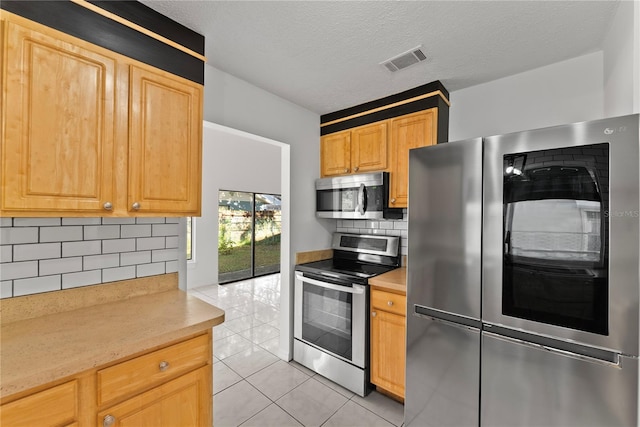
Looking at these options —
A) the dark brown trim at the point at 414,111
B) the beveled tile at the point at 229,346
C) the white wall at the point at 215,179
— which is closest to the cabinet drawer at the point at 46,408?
the beveled tile at the point at 229,346

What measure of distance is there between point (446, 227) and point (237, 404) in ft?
6.61

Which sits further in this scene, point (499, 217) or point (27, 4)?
point (499, 217)

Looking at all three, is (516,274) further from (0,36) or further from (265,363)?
(0,36)

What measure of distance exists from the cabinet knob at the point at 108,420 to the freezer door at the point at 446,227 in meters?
1.60

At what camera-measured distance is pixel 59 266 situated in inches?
55.6

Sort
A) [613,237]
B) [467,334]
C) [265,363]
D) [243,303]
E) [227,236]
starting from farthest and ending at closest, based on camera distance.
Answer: [227,236]
[243,303]
[265,363]
[467,334]
[613,237]

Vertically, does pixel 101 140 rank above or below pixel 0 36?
below

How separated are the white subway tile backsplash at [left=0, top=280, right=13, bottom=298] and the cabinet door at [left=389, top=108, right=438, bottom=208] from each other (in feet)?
8.05

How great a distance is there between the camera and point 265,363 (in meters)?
2.68

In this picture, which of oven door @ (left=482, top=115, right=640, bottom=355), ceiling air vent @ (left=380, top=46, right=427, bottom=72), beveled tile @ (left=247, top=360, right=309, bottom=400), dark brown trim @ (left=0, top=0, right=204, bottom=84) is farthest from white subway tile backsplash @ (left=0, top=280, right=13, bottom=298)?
ceiling air vent @ (left=380, top=46, right=427, bottom=72)

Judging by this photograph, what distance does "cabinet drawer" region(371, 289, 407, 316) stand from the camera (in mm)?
2010

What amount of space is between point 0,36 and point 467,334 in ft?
8.41

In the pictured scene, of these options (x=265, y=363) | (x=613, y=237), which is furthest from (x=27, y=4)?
(x=265, y=363)

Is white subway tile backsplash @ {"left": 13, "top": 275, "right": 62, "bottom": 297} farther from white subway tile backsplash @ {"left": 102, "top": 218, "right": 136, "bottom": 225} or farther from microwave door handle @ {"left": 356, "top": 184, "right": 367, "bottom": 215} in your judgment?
microwave door handle @ {"left": 356, "top": 184, "right": 367, "bottom": 215}
